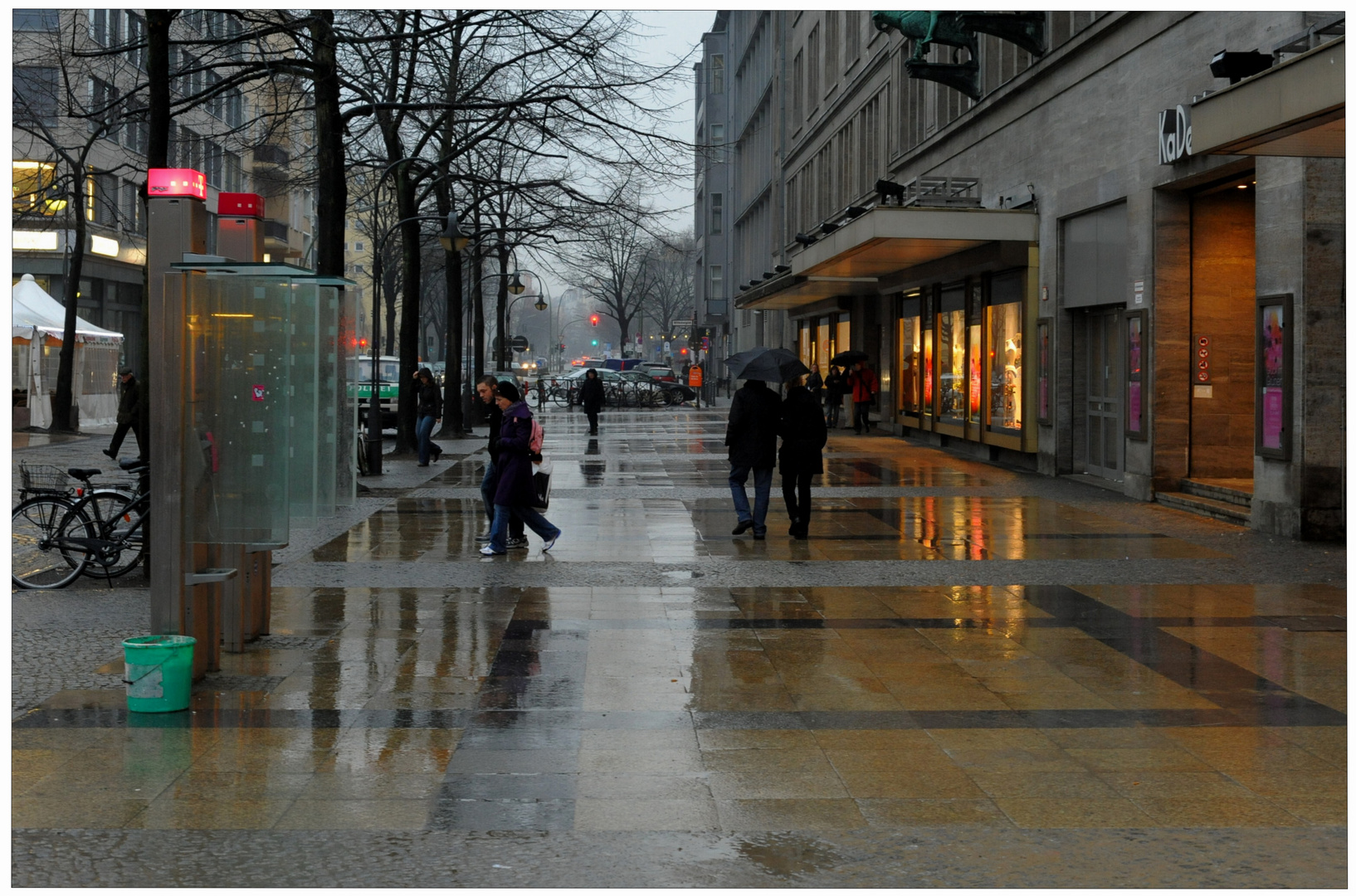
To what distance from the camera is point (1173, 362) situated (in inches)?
708

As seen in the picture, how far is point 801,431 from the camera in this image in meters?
14.8

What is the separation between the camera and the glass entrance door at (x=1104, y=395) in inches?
798

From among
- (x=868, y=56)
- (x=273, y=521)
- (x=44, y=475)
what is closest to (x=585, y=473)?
(x=44, y=475)

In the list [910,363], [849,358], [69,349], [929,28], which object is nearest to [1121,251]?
[929,28]

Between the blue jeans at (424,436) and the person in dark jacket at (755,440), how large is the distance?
10.4 meters

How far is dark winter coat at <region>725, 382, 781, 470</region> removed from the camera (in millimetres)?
14852

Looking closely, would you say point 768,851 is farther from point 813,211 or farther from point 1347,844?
point 813,211

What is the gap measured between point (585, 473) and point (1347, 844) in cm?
1866

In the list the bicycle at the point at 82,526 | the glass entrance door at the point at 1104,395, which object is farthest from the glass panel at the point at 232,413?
the glass entrance door at the point at 1104,395

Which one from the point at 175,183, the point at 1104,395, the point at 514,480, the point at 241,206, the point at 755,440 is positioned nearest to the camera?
the point at 175,183

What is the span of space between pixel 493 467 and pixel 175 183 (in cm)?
611

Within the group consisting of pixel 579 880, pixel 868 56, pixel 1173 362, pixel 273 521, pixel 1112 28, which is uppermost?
pixel 868 56

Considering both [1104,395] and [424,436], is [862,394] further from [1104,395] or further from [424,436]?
[1104,395]

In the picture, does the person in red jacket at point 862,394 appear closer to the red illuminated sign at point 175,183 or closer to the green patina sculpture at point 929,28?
the green patina sculpture at point 929,28
